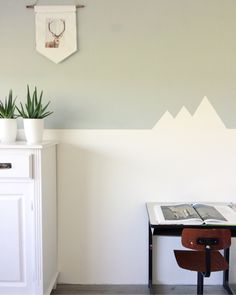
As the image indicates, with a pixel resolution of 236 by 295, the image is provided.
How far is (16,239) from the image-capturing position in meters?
2.07

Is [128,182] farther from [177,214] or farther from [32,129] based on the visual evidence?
[32,129]

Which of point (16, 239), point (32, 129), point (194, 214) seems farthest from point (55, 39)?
point (194, 214)

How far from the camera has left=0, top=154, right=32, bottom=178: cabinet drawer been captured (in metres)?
1.98

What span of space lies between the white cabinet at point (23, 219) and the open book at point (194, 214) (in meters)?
0.81

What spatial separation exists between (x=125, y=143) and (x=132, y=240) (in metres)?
0.79

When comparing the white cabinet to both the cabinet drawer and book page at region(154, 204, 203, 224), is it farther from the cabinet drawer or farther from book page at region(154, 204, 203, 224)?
book page at region(154, 204, 203, 224)

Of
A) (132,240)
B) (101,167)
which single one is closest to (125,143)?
(101,167)

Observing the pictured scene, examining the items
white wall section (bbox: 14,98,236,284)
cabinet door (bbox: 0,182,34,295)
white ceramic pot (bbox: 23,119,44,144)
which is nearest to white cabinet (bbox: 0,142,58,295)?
cabinet door (bbox: 0,182,34,295)

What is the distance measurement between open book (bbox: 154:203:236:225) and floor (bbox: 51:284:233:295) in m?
0.71

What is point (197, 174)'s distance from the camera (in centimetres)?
246

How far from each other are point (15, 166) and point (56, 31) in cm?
112

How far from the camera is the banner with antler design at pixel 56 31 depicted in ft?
7.79

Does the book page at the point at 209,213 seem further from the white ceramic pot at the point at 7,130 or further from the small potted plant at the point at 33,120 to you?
the white ceramic pot at the point at 7,130

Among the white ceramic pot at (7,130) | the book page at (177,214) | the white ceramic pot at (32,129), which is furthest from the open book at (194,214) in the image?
the white ceramic pot at (7,130)
